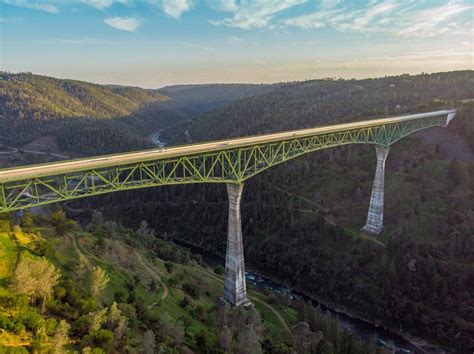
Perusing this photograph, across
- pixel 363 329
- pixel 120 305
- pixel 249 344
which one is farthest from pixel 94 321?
pixel 363 329

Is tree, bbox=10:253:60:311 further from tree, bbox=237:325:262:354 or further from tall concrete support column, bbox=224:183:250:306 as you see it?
tall concrete support column, bbox=224:183:250:306

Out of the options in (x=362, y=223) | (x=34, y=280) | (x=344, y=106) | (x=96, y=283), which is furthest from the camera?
(x=344, y=106)

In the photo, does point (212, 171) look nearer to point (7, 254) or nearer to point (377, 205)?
point (7, 254)

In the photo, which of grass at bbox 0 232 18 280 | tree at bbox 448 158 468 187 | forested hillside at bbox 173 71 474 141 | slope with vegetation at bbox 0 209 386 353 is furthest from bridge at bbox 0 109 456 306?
forested hillside at bbox 173 71 474 141

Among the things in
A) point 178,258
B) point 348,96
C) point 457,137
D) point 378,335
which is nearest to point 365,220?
point 378,335

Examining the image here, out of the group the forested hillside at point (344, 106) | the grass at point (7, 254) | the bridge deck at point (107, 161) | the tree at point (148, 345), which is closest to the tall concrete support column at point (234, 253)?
the bridge deck at point (107, 161)

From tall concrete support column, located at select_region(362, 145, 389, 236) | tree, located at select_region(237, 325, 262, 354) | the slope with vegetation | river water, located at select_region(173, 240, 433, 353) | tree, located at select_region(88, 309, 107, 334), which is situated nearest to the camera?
the slope with vegetation

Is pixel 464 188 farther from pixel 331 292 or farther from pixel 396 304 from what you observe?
pixel 331 292
